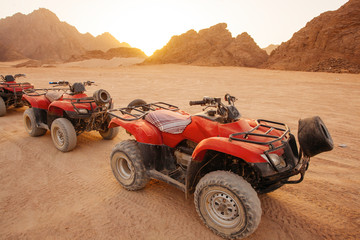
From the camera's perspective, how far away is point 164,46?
46.7 meters

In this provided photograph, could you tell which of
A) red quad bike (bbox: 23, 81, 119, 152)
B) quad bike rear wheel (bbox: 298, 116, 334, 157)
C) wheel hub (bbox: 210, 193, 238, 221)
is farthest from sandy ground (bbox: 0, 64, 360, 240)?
quad bike rear wheel (bbox: 298, 116, 334, 157)

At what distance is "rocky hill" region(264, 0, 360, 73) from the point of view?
2470 cm

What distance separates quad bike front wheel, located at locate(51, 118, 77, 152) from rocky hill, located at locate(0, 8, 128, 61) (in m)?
86.1

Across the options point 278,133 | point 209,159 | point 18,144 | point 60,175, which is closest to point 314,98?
point 278,133

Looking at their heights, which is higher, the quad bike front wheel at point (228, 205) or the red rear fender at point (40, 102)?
the red rear fender at point (40, 102)

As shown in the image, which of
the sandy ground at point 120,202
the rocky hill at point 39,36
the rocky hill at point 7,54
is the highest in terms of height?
the rocky hill at point 39,36

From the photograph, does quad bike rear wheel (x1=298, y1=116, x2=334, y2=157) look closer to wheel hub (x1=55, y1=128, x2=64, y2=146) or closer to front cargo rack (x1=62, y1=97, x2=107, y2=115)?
front cargo rack (x1=62, y1=97, x2=107, y2=115)

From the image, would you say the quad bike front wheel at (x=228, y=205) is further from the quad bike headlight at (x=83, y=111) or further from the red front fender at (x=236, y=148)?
the quad bike headlight at (x=83, y=111)

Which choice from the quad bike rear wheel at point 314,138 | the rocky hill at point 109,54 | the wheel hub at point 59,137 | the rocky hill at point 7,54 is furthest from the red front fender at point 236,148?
the rocky hill at point 7,54

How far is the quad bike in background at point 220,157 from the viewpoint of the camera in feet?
7.18

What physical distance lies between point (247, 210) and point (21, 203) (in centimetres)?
305

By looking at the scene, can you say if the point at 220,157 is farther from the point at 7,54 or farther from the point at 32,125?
the point at 7,54

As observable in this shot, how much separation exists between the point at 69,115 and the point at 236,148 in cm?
374

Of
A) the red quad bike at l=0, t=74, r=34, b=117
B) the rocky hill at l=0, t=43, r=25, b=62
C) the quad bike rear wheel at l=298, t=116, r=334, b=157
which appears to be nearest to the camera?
the quad bike rear wheel at l=298, t=116, r=334, b=157
